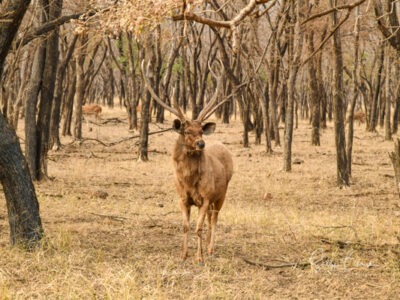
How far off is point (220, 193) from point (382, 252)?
2041 mm

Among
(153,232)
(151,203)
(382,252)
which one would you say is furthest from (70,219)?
(382,252)

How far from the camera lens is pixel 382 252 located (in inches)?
290

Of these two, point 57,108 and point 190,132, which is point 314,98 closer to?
point 57,108

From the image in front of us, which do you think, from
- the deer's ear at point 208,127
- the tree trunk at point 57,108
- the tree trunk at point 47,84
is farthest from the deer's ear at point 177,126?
the tree trunk at point 57,108

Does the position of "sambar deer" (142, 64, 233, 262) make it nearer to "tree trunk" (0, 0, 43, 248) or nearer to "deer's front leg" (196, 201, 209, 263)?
"deer's front leg" (196, 201, 209, 263)

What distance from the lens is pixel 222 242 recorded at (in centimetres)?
810

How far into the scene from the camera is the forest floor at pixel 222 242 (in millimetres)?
5805

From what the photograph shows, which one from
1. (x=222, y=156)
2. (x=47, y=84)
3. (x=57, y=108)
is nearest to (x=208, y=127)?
(x=222, y=156)

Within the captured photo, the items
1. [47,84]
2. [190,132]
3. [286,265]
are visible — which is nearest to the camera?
[286,265]

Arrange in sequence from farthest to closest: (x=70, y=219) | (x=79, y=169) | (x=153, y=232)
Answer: (x=79, y=169) → (x=70, y=219) → (x=153, y=232)

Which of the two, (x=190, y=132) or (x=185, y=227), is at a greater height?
(x=190, y=132)

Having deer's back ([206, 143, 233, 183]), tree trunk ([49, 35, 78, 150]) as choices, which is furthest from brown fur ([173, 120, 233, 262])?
tree trunk ([49, 35, 78, 150])

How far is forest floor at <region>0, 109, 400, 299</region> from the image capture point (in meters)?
5.80

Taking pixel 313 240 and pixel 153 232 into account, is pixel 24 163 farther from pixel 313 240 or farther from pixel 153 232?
pixel 313 240
